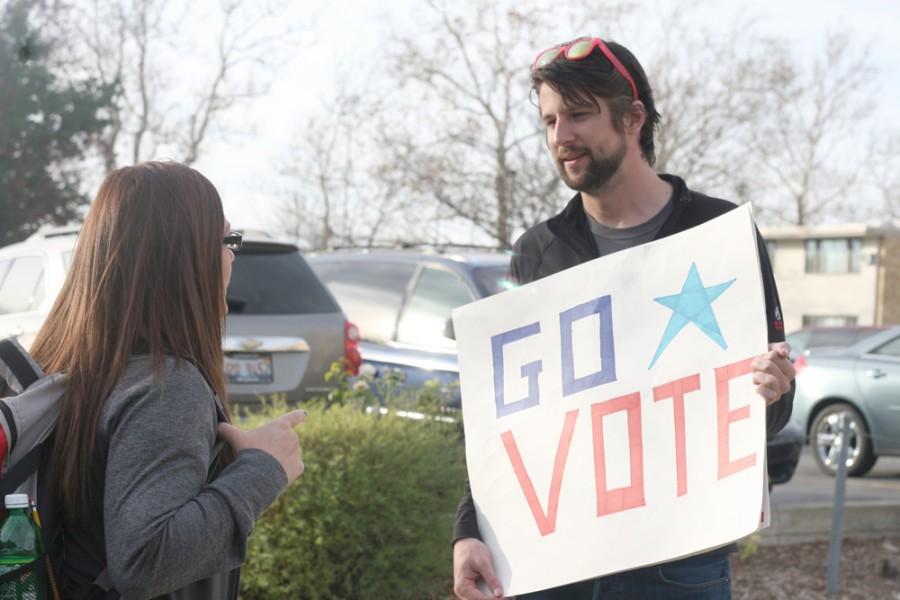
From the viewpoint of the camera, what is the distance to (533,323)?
245 cm

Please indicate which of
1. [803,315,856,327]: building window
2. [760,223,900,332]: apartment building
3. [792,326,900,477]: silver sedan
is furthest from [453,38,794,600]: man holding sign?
[803,315,856,327]: building window

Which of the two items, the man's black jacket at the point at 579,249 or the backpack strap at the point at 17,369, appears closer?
the backpack strap at the point at 17,369

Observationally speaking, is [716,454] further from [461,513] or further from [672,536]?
[461,513]

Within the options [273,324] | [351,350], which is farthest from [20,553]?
[351,350]

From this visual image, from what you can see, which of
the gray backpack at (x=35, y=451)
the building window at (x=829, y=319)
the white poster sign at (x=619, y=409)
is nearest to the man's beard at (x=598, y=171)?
the white poster sign at (x=619, y=409)

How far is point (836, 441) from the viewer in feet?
36.4

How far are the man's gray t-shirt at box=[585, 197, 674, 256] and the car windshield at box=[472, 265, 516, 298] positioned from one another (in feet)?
15.9

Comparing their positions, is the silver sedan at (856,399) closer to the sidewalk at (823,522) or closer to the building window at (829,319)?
the sidewalk at (823,522)

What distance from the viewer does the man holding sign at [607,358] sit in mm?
2184

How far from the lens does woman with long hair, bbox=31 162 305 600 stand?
178cm

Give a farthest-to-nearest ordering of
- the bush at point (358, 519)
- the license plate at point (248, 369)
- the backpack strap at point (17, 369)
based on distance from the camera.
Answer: the license plate at point (248, 369)
the bush at point (358, 519)
the backpack strap at point (17, 369)

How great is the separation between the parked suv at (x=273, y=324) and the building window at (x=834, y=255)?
41.0 m

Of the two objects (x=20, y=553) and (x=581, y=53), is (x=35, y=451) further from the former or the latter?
(x=581, y=53)

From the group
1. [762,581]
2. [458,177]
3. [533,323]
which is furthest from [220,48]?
[533,323]
